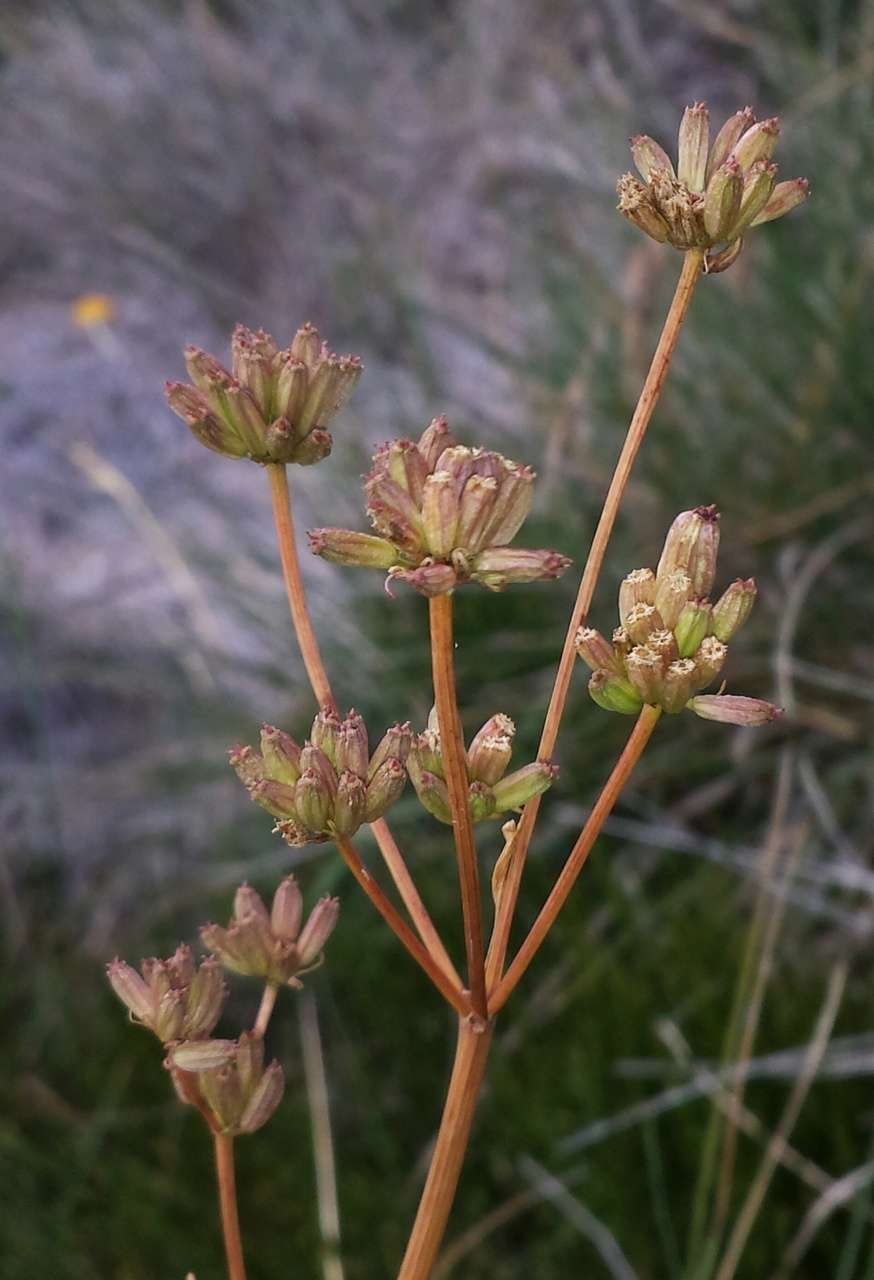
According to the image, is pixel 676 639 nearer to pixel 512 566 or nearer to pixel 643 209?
pixel 512 566

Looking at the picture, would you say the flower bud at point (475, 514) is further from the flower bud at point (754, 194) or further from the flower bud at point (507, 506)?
the flower bud at point (754, 194)

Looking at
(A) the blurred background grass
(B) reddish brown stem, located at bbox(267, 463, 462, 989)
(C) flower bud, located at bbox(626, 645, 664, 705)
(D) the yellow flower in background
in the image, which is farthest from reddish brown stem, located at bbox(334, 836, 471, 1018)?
(D) the yellow flower in background

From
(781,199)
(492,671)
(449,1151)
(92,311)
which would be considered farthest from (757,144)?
(92,311)

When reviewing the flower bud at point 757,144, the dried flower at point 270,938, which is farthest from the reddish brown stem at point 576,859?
the flower bud at point 757,144

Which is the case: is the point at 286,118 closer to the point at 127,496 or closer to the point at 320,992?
the point at 127,496

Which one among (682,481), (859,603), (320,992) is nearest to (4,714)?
(320,992)

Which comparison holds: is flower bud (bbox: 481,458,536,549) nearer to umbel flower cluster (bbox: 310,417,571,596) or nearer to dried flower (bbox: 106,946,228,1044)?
umbel flower cluster (bbox: 310,417,571,596)
